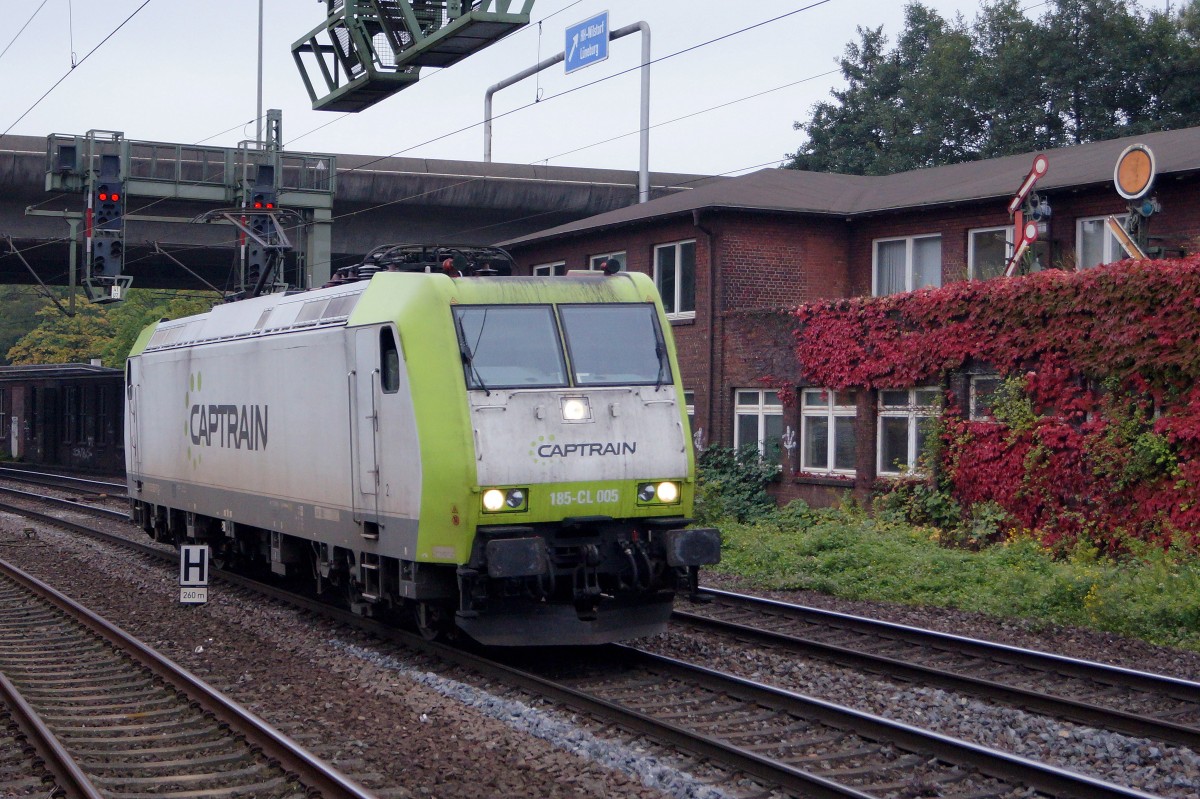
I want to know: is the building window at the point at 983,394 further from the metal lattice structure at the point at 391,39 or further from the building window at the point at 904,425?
the metal lattice structure at the point at 391,39

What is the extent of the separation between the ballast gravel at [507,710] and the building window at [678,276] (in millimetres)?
12456

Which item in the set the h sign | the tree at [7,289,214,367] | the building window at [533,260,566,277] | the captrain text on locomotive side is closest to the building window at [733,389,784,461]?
the building window at [533,260,566,277]

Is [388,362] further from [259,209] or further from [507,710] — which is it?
[259,209]

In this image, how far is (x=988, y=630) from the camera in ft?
42.9

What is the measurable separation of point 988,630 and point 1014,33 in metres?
43.5

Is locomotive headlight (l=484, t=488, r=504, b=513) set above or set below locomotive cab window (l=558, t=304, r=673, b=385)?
below

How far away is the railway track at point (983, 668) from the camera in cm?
915

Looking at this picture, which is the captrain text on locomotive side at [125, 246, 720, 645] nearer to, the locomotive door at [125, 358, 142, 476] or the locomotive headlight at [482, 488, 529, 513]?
the locomotive headlight at [482, 488, 529, 513]

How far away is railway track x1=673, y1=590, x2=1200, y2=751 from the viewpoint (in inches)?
360

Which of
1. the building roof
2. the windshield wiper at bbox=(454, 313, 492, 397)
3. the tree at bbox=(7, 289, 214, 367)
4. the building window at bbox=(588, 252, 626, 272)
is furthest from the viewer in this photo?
the tree at bbox=(7, 289, 214, 367)

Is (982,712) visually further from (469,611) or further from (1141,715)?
(469,611)

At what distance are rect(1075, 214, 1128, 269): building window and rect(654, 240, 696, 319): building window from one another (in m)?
7.14

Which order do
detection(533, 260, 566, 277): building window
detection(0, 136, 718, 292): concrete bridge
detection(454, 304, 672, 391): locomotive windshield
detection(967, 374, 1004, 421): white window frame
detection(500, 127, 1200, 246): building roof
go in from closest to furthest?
detection(454, 304, 672, 391): locomotive windshield, detection(967, 374, 1004, 421): white window frame, detection(500, 127, 1200, 246): building roof, detection(533, 260, 566, 277): building window, detection(0, 136, 718, 292): concrete bridge

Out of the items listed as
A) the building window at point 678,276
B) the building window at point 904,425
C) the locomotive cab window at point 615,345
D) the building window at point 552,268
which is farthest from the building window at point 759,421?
the locomotive cab window at point 615,345
